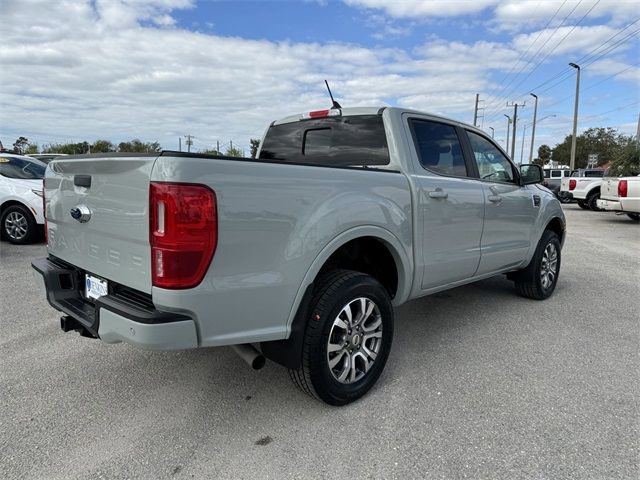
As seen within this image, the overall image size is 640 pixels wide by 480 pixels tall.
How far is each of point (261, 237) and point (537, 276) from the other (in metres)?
3.79

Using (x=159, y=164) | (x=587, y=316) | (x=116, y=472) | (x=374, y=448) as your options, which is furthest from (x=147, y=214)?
(x=587, y=316)

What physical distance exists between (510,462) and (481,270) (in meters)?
2.03

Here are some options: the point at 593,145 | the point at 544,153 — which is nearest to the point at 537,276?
the point at 593,145

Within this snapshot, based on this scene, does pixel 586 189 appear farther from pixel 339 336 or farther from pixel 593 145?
pixel 593 145

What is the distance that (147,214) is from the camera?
6.88ft

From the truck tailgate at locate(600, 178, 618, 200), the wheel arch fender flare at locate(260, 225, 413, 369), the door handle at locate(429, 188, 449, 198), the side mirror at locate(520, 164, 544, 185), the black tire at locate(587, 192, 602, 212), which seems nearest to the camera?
the wheel arch fender flare at locate(260, 225, 413, 369)

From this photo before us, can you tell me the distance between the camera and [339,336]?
273cm

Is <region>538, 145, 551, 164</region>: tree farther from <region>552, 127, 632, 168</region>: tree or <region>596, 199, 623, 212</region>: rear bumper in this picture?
<region>596, 199, 623, 212</region>: rear bumper

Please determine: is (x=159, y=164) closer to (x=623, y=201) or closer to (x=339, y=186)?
(x=339, y=186)

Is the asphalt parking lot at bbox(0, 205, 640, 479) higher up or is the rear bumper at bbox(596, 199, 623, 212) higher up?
the rear bumper at bbox(596, 199, 623, 212)

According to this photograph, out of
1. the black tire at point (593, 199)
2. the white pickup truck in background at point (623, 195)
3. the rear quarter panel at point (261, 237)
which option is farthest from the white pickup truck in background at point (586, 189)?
the rear quarter panel at point (261, 237)

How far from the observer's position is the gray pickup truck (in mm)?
2074

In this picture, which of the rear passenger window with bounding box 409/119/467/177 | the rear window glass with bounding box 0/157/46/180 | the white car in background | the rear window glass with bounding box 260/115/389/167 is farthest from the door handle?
the rear window glass with bounding box 0/157/46/180

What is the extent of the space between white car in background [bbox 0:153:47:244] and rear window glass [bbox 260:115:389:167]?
17.8 feet
